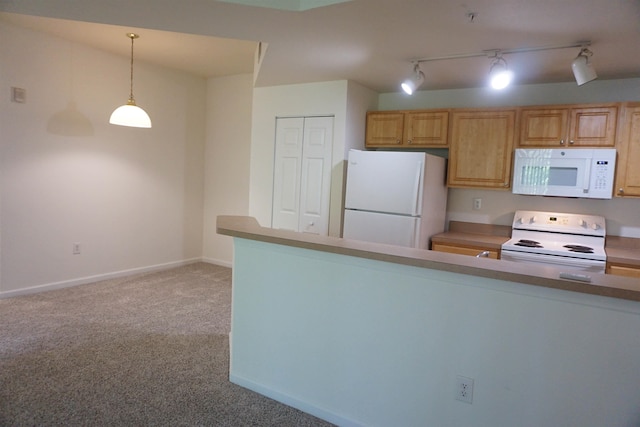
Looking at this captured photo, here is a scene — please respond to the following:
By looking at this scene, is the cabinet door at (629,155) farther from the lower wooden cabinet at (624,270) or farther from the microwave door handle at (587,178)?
the lower wooden cabinet at (624,270)

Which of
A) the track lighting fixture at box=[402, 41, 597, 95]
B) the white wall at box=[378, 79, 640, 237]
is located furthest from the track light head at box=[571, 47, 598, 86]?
the white wall at box=[378, 79, 640, 237]

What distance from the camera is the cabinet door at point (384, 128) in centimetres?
407

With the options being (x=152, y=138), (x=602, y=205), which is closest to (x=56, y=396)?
(x=152, y=138)

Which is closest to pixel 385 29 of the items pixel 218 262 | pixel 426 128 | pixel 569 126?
pixel 426 128

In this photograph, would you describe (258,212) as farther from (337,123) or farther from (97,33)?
(97,33)

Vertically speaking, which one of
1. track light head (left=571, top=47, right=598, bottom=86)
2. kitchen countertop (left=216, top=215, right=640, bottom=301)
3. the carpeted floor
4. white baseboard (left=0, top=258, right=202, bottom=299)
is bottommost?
the carpeted floor

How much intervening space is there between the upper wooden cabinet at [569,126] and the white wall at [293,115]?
1.59 m

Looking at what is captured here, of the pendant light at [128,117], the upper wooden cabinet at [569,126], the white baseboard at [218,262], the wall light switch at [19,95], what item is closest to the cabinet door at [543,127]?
the upper wooden cabinet at [569,126]

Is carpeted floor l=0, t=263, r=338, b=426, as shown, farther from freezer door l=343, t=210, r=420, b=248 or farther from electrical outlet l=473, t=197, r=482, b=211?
electrical outlet l=473, t=197, r=482, b=211

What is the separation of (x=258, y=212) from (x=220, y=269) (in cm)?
123

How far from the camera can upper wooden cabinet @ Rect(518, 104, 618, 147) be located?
10.5 feet

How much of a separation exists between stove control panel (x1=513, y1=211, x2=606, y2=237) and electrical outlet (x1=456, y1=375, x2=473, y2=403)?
2366mm

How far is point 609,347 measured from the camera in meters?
1.56

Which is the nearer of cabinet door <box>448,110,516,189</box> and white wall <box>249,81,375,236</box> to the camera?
cabinet door <box>448,110,516,189</box>
